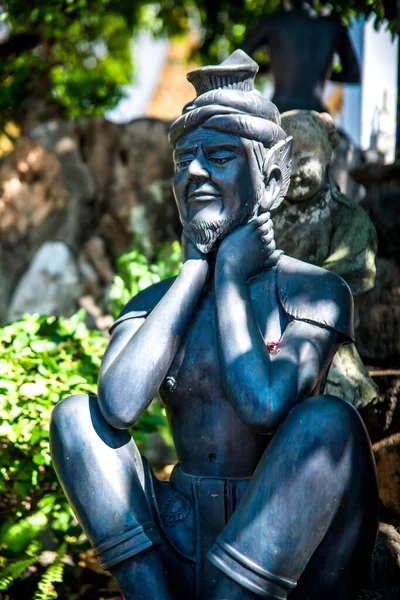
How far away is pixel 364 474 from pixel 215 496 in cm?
57

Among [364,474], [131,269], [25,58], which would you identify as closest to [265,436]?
[364,474]

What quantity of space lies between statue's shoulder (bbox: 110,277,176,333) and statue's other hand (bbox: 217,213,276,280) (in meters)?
0.34

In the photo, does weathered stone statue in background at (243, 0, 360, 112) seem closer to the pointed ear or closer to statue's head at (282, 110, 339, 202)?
statue's head at (282, 110, 339, 202)

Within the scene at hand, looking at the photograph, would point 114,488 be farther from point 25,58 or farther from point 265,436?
point 25,58

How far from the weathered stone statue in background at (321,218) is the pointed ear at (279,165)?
0.75 metres

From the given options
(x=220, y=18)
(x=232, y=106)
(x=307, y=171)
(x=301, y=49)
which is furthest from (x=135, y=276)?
(x=220, y=18)

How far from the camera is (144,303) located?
11.1 feet

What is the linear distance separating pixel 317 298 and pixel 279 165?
0.57m

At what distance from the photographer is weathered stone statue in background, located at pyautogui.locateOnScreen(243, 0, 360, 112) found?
706cm

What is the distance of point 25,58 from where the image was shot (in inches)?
356

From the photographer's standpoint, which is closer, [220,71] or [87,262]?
[220,71]

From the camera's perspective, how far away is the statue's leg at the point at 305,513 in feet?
8.95

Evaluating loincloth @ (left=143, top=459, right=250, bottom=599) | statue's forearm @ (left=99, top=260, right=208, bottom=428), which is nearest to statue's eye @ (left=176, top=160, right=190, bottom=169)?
statue's forearm @ (left=99, top=260, right=208, bottom=428)

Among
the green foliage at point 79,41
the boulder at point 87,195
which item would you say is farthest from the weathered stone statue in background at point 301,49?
the boulder at point 87,195
